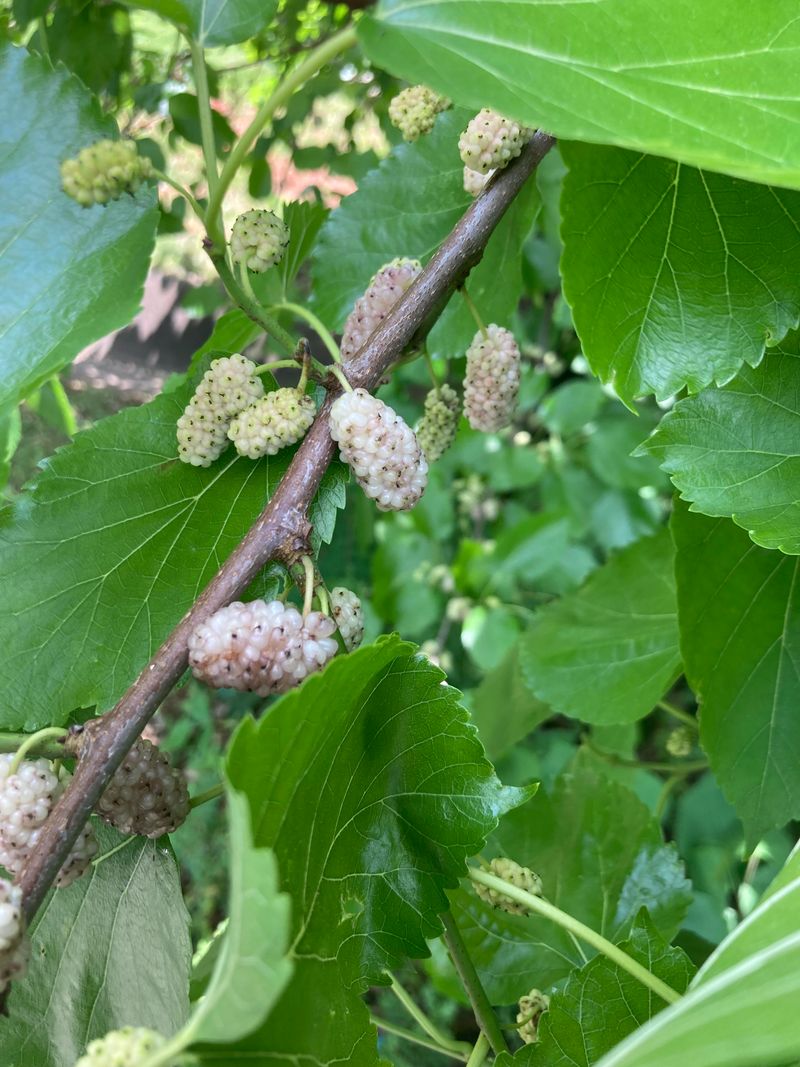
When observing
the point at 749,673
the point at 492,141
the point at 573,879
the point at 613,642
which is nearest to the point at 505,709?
the point at 613,642

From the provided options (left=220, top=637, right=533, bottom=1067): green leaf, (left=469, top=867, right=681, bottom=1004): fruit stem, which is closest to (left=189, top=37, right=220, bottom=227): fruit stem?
(left=220, top=637, right=533, bottom=1067): green leaf

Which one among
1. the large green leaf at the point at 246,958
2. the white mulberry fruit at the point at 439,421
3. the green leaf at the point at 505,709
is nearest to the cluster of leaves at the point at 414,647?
the large green leaf at the point at 246,958

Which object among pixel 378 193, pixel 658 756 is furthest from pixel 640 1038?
pixel 658 756

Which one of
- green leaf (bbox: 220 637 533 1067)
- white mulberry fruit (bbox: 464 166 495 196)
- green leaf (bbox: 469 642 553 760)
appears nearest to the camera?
green leaf (bbox: 220 637 533 1067)

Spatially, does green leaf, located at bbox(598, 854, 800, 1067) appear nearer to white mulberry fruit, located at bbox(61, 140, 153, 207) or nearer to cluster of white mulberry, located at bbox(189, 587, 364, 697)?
cluster of white mulberry, located at bbox(189, 587, 364, 697)

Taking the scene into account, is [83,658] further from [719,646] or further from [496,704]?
[496,704]
